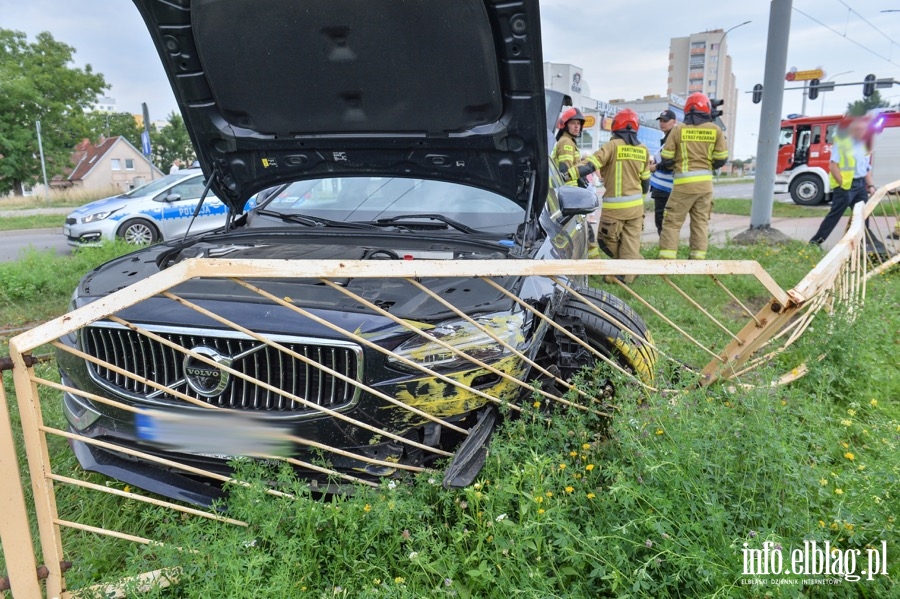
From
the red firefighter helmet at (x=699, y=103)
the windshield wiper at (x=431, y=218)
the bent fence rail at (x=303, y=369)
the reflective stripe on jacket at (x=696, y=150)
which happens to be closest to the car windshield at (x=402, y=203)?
the windshield wiper at (x=431, y=218)

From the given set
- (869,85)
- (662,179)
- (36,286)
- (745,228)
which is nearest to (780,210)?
(745,228)

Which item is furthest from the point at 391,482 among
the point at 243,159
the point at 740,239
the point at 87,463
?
the point at 740,239

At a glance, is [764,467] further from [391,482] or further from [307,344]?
[307,344]

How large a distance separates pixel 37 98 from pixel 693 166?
36.6m

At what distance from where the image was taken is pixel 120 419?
85.3 inches

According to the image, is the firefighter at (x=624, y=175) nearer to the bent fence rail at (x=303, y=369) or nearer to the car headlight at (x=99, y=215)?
the bent fence rail at (x=303, y=369)

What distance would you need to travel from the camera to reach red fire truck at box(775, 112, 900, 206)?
1595 cm

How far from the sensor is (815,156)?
659 inches

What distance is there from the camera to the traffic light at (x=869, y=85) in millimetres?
18141

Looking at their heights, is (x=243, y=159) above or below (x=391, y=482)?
above

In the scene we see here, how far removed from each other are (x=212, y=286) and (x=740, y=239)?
27.6 ft

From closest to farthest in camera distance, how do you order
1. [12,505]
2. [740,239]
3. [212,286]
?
[12,505] → [212,286] → [740,239]

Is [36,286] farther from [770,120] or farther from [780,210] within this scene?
[780,210]

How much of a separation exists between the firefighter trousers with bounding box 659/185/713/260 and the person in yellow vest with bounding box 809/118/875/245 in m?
2.21
